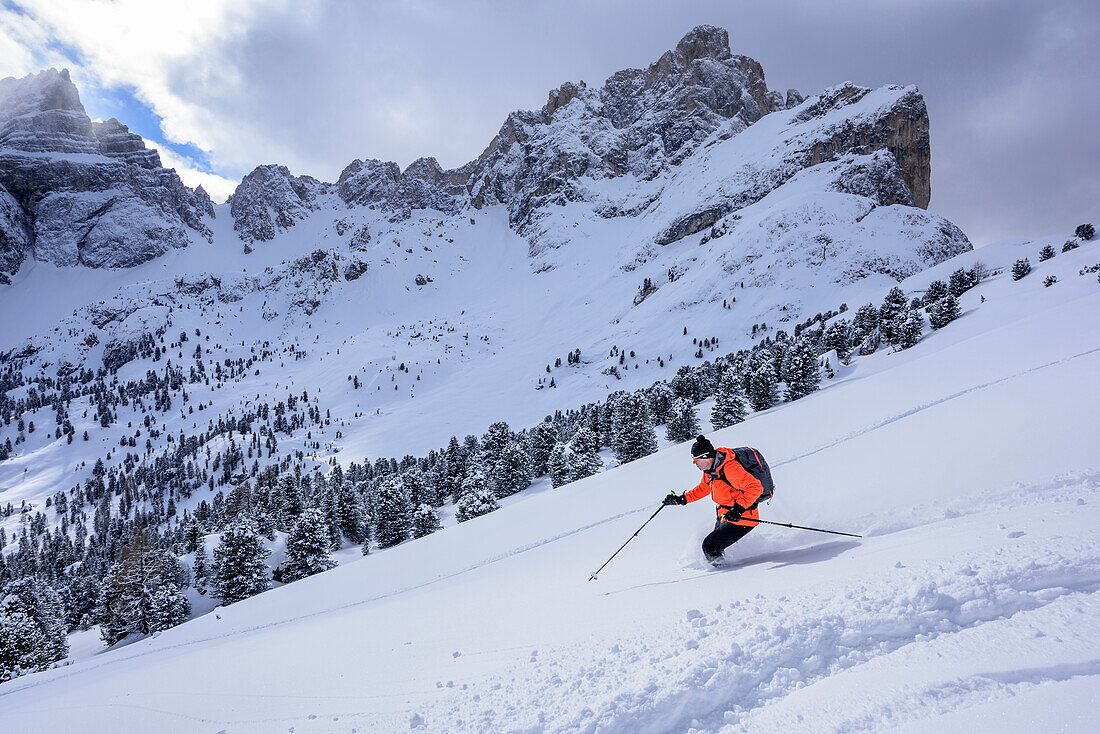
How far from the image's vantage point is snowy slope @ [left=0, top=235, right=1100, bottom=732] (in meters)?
3.07

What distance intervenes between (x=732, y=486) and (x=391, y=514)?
45651 mm

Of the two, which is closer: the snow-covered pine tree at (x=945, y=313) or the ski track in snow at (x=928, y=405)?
the ski track in snow at (x=928, y=405)

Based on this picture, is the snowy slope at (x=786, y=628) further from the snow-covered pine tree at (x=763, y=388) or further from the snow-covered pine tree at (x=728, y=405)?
the snow-covered pine tree at (x=763, y=388)

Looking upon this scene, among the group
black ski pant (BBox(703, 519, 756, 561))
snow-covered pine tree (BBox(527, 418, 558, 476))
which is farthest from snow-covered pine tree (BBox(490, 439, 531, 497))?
black ski pant (BBox(703, 519, 756, 561))

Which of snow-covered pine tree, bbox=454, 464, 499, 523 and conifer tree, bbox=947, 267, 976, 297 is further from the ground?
conifer tree, bbox=947, 267, 976, 297

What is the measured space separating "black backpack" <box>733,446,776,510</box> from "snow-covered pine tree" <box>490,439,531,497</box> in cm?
4467

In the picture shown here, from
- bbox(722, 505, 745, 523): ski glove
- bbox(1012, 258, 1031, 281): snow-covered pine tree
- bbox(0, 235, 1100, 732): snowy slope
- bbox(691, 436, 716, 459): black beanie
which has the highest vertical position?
bbox(1012, 258, 1031, 281): snow-covered pine tree

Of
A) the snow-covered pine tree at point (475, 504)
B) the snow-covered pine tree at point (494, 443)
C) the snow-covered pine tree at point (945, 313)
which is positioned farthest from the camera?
the snow-covered pine tree at point (494, 443)

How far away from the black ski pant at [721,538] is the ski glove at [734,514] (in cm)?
7

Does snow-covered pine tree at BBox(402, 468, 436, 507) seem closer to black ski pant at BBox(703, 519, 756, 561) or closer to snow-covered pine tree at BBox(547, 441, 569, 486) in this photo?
snow-covered pine tree at BBox(547, 441, 569, 486)

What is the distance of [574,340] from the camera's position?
536 ft

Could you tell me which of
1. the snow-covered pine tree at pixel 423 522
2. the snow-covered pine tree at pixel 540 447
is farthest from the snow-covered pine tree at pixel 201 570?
the snow-covered pine tree at pixel 540 447

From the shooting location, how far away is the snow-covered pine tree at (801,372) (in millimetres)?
44438

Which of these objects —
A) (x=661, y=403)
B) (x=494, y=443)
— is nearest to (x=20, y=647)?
(x=494, y=443)
